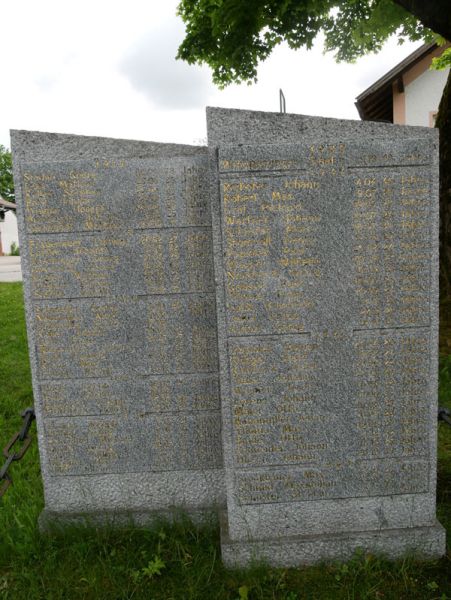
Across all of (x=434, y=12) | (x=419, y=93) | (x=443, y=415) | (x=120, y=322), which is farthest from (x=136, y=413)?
(x=419, y=93)

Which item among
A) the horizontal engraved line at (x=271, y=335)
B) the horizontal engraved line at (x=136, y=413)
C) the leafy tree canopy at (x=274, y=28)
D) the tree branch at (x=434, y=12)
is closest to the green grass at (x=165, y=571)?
the horizontal engraved line at (x=136, y=413)

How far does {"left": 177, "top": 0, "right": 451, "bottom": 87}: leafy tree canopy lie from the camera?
7.86 metres

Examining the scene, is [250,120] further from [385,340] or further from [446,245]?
Answer: [446,245]

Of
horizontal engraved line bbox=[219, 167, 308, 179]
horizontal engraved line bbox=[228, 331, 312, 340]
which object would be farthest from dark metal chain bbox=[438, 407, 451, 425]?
horizontal engraved line bbox=[219, 167, 308, 179]

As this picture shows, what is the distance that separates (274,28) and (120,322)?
7.97m

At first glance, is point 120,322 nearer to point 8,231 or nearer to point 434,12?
point 434,12

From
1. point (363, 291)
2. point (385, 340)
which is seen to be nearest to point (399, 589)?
point (385, 340)

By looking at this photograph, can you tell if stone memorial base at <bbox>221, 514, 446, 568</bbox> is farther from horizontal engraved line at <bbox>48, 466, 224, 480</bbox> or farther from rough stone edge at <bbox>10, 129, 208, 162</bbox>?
rough stone edge at <bbox>10, 129, 208, 162</bbox>

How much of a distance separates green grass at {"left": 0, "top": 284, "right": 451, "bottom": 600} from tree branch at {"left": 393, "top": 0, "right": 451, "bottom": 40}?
500 centimetres

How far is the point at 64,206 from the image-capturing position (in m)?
3.02

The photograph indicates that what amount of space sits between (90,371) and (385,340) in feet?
6.11

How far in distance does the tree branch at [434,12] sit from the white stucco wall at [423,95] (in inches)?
503

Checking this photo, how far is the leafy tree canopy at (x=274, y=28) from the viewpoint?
7859mm

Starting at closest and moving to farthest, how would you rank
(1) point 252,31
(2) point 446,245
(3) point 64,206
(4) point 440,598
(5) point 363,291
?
(4) point 440,598 < (5) point 363,291 < (3) point 64,206 < (2) point 446,245 < (1) point 252,31
